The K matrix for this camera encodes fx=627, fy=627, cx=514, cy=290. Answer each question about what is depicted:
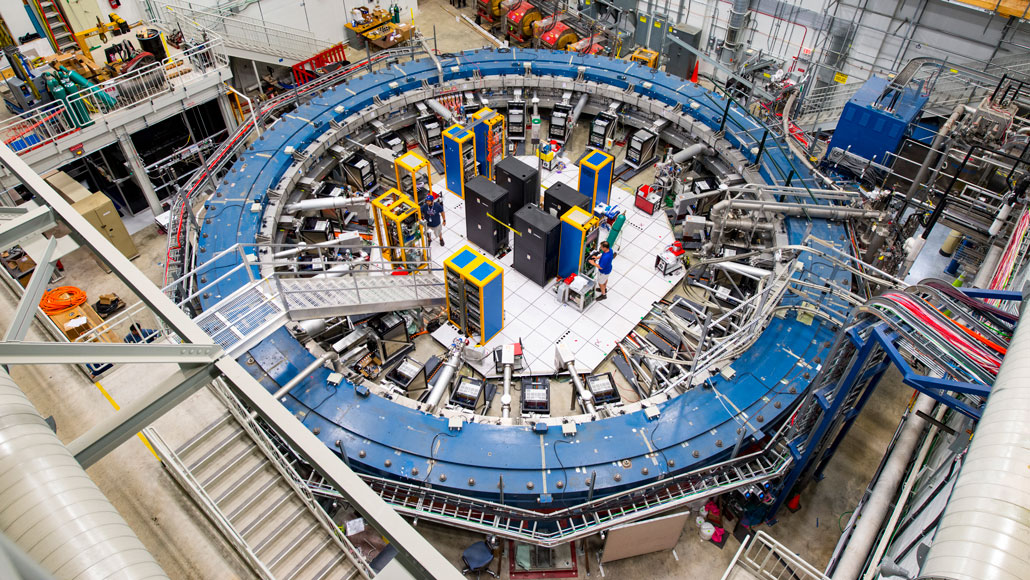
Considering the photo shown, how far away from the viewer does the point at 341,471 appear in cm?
440

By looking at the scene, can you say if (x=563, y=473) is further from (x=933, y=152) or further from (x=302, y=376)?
(x=933, y=152)

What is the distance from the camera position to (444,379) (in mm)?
14219

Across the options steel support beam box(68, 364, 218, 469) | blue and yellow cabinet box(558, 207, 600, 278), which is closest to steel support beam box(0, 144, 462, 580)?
steel support beam box(68, 364, 218, 469)

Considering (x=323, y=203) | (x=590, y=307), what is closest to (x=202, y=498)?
(x=590, y=307)

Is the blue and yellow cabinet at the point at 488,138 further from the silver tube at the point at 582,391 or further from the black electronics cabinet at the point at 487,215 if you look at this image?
the silver tube at the point at 582,391

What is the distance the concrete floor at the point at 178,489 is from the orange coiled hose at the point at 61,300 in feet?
5.80

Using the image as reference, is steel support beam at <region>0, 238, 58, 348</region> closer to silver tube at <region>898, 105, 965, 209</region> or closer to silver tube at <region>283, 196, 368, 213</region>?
silver tube at <region>283, 196, 368, 213</region>

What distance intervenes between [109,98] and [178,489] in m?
14.1

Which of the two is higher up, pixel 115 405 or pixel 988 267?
pixel 115 405

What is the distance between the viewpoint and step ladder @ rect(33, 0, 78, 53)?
773 inches

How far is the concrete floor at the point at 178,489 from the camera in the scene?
704 cm

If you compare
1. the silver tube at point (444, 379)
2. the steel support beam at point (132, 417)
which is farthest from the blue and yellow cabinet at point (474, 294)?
the steel support beam at point (132, 417)

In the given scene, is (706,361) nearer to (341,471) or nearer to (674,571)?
(674,571)

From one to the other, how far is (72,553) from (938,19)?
→ 23612 millimetres
